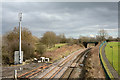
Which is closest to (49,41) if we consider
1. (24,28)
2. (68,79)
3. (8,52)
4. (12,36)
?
(24,28)

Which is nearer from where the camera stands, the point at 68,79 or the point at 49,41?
the point at 68,79

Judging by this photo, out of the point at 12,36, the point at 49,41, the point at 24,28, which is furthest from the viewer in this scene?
the point at 49,41

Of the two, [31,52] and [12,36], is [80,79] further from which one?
[12,36]

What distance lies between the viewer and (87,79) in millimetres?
11188

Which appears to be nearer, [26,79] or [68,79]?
[26,79]

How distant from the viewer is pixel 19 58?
15.5 m

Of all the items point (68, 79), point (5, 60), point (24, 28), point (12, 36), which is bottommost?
point (68, 79)

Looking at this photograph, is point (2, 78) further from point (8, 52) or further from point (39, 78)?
point (8, 52)

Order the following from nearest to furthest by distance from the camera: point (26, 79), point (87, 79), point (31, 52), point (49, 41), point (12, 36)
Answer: point (26, 79) < point (87, 79) < point (31, 52) < point (12, 36) < point (49, 41)

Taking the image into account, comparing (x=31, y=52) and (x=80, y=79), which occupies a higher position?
(x=31, y=52)

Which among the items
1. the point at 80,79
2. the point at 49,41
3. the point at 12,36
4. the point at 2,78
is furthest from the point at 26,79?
the point at 49,41

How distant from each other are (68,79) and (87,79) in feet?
6.14

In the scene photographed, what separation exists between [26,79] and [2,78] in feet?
7.45

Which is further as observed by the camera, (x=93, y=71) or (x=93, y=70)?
(x=93, y=70)
